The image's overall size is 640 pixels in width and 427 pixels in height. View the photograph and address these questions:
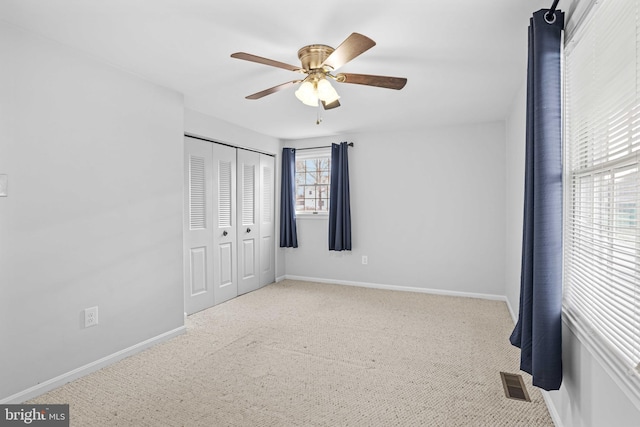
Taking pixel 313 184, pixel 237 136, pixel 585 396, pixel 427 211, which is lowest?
pixel 585 396

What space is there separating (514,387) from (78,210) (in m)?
3.30

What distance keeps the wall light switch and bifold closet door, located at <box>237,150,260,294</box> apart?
2645mm

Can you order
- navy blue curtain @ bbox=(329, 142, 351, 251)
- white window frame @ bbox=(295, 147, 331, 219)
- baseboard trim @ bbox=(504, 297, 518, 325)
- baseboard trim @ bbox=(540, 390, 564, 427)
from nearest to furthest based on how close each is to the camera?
baseboard trim @ bbox=(540, 390, 564, 427)
baseboard trim @ bbox=(504, 297, 518, 325)
navy blue curtain @ bbox=(329, 142, 351, 251)
white window frame @ bbox=(295, 147, 331, 219)

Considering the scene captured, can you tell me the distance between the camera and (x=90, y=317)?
253 centimetres

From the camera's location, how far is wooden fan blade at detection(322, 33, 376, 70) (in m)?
1.72

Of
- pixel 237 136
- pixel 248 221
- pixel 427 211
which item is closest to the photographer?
pixel 237 136

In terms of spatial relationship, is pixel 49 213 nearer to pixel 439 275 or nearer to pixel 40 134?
pixel 40 134

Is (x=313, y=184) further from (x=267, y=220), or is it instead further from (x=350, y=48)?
(x=350, y=48)

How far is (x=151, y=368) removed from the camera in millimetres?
2596

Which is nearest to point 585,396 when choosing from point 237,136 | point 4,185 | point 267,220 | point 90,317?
point 90,317

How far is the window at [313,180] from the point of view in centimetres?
541

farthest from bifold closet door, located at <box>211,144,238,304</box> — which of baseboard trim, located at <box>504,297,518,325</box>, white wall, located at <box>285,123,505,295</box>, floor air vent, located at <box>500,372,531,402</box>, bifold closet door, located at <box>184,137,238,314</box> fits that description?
baseboard trim, located at <box>504,297,518,325</box>

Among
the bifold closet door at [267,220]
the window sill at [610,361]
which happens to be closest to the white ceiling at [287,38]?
the window sill at [610,361]

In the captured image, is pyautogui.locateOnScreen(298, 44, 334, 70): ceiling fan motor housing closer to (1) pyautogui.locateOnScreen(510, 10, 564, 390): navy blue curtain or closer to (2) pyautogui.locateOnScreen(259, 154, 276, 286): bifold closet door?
(1) pyautogui.locateOnScreen(510, 10, 564, 390): navy blue curtain
